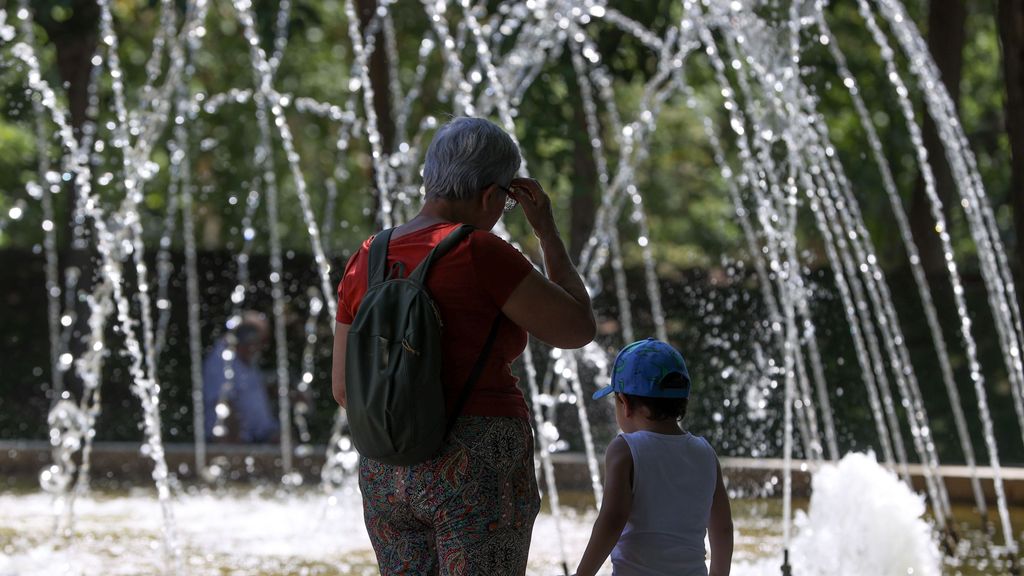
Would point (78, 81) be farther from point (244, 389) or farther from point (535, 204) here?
point (535, 204)

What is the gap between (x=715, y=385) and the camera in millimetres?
8445

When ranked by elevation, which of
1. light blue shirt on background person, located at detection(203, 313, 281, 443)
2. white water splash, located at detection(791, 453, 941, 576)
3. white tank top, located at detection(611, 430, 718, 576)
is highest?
light blue shirt on background person, located at detection(203, 313, 281, 443)

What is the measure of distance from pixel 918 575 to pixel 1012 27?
231 centimetres

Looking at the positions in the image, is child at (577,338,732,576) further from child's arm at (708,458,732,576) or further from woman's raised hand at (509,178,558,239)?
woman's raised hand at (509,178,558,239)

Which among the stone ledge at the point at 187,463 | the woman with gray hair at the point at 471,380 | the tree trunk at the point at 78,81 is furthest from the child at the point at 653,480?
the tree trunk at the point at 78,81

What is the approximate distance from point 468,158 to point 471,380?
39 centimetres

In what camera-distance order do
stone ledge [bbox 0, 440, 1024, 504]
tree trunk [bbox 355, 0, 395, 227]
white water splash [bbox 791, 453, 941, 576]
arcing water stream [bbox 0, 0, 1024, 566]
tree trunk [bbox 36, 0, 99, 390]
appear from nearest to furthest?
white water splash [bbox 791, 453, 941, 576] → arcing water stream [bbox 0, 0, 1024, 566] → stone ledge [bbox 0, 440, 1024, 504] → tree trunk [bbox 36, 0, 99, 390] → tree trunk [bbox 355, 0, 395, 227]

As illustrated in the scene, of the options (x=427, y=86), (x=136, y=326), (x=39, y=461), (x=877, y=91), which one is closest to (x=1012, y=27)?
(x=39, y=461)

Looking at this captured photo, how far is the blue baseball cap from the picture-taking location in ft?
9.02

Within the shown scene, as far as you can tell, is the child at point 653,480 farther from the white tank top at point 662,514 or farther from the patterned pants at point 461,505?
the patterned pants at point 461,505

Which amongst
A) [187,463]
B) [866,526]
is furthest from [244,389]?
[866,526]

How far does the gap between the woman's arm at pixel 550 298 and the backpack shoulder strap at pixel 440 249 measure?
0.13m

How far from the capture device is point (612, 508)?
2689 mm

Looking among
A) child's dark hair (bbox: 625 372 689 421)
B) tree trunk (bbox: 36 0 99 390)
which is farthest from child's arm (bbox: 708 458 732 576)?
tree trunk (bbox: 36 0 99 390)
